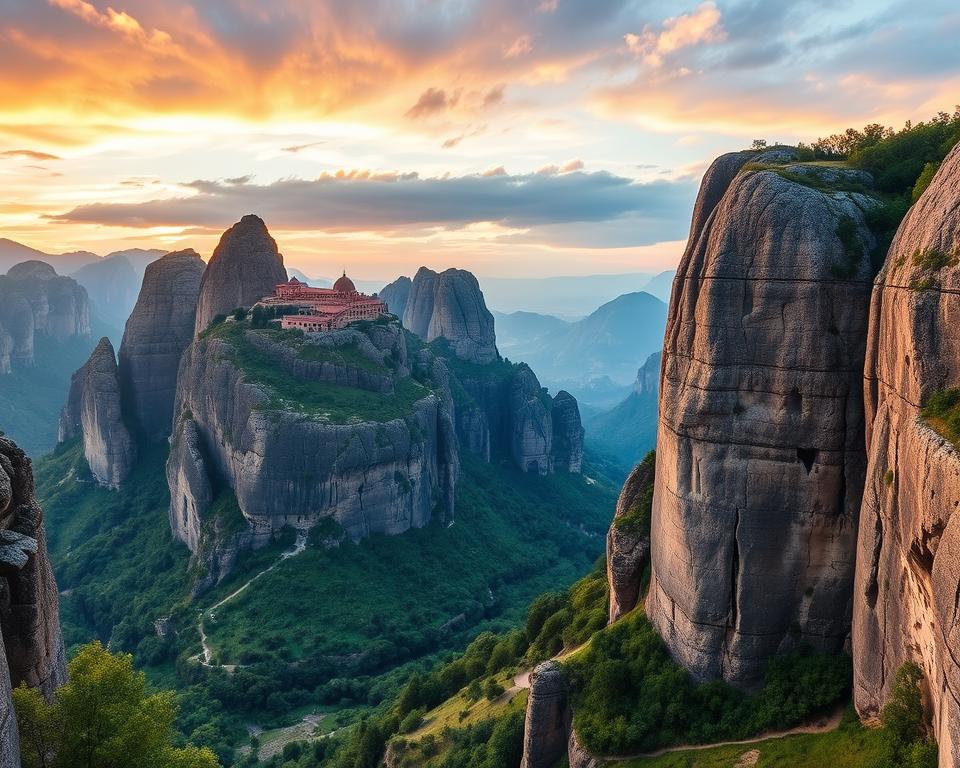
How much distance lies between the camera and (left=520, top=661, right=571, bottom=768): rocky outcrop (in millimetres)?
29188

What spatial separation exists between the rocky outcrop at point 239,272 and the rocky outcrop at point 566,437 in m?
57.2

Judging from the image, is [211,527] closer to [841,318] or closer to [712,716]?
[712,716]

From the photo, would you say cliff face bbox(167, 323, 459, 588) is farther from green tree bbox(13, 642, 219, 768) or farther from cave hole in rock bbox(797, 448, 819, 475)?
cave hole in rock bbox(797, 448, 819, 475)

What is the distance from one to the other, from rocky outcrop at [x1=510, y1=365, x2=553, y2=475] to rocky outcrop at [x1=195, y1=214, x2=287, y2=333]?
Answer: 4811 cm

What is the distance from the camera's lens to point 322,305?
92.8m

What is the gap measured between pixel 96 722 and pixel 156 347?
92486mm

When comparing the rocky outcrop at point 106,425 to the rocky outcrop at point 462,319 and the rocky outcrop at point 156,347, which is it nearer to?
the rocky outcrop at point 156,347

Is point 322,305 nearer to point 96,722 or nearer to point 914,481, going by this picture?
point 96,722

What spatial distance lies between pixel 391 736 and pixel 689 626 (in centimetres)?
2450

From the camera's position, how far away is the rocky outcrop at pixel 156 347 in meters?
102

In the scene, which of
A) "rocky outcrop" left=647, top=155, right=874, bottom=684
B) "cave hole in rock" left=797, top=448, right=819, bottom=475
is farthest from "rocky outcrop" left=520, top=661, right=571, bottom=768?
"cave hole in rock" left=797, top=448, right=819, bottom=475

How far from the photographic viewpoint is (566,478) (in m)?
131

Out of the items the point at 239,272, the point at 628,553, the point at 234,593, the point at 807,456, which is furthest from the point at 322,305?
Answer: the point at 807,456

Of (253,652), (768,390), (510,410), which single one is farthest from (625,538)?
(510,410)
